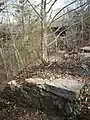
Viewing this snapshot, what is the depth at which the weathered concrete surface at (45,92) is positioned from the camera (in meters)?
3.86

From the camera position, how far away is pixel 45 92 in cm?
414

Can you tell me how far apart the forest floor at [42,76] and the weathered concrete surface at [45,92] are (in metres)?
0.16

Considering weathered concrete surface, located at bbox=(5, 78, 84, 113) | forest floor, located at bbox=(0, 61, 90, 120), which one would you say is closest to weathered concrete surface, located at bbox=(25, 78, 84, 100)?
weathered concrete surface, located at bbox=(5, 78, 84, 113)

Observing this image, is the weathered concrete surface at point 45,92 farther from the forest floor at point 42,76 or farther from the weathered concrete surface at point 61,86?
the forest floor at point 42,76

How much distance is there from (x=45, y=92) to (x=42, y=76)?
2.15ft

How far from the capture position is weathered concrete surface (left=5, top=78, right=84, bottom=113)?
3859mm

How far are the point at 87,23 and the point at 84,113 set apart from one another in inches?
325

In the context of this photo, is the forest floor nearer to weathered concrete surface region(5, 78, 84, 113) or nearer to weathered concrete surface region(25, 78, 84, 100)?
weathered concrete surface region(5, 78, 84, 113)

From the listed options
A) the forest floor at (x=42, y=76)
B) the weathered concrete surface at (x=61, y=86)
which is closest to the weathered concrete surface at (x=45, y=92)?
the weathered concrete surface at (x=61, y=86)

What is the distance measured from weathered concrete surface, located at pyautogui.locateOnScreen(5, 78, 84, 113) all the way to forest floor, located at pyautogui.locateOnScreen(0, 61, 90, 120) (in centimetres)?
16

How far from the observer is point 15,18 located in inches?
257

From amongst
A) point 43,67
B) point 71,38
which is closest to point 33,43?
point 43,67

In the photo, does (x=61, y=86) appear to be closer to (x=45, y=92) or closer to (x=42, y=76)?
(x=45, y=92)

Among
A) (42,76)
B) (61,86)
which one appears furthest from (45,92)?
(42,76)
